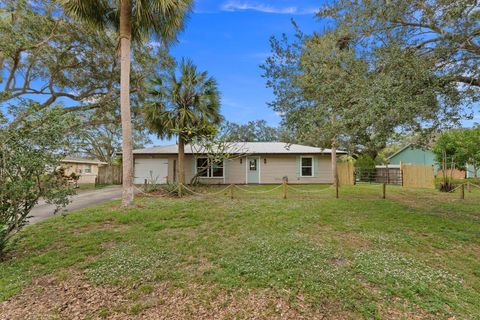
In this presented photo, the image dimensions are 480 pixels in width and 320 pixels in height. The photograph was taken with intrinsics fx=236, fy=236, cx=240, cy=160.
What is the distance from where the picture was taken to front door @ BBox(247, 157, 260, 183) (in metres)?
16.6

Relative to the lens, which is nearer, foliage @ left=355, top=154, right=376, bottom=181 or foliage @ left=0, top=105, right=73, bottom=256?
foliage @ left=0, top=105, right=73, bottom=256

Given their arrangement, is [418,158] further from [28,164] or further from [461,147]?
[28,164]

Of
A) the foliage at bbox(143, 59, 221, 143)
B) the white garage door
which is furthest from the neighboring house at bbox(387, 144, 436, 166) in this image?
the white garage door

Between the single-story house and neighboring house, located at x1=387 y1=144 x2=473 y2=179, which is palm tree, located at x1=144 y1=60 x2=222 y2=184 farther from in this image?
neighboring house, located at x1=387 y1=144 x2=473 y2=179

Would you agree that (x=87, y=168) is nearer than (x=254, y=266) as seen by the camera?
No

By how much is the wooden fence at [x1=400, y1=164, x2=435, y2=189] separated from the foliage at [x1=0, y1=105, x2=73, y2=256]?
1843 cm

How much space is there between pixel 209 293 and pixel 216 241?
5.91 ft

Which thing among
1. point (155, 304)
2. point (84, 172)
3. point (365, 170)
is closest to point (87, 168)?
point (84, 172)

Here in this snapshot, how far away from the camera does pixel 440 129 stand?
5.98 metres

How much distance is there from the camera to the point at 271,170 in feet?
54.4

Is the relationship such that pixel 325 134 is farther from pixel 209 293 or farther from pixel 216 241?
pixel 209 293

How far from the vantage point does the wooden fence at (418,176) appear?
49.5ft

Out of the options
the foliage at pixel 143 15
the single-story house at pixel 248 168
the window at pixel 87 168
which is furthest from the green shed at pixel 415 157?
the window at pixel 87 168

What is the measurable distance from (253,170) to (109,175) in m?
11.6
